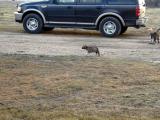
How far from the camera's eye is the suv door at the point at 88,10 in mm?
20312

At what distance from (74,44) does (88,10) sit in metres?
3.14

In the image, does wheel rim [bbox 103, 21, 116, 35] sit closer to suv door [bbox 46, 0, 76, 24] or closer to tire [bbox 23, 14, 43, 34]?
suv door [bbox 46, 0, 76, 24]

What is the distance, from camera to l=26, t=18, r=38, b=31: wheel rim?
69.1ft

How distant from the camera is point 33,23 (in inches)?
829

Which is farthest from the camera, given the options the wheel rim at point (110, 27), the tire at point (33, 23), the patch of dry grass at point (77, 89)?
the tire at point (33, 23)

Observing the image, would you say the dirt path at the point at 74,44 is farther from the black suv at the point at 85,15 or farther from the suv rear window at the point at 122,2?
the suv rear window at the point at 122,2

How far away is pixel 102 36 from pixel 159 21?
5588 millimetres

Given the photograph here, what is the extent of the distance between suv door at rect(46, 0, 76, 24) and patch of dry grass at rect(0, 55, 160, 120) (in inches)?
297

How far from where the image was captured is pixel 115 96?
30.1ft

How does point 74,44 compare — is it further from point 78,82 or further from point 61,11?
point 78,82

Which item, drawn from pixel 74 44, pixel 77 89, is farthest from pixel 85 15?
pixel 77 89

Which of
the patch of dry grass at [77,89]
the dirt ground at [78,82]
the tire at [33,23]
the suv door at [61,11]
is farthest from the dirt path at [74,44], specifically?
the patch of dry grass at [77,89]

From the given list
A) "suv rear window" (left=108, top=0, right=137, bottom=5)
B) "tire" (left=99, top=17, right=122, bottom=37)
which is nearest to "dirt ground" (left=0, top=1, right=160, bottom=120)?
"tire" (left=99, top=17, right=122, bottom=37)

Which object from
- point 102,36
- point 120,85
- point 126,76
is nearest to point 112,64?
point 126,76
